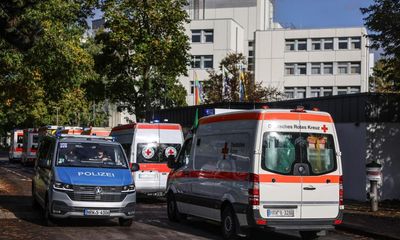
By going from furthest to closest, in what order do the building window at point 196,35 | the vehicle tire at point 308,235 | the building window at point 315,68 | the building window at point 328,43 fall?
the building window at point 315,68 → the building window at point 328,43 → the building window at point 196,35 → the vehicle tire at point 308,235

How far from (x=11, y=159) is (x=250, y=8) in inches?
1647

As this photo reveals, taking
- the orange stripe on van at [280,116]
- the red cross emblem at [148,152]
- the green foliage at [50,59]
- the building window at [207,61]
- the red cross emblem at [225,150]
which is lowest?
the red cross emblem at [148,152]

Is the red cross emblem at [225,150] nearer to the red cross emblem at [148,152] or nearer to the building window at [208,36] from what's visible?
the red cross emblem at [148,152]

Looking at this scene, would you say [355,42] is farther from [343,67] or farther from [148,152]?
[148,152]

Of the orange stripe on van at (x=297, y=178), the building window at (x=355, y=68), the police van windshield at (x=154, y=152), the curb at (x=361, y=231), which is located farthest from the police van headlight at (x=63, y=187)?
the building window at (x=355, y=68)

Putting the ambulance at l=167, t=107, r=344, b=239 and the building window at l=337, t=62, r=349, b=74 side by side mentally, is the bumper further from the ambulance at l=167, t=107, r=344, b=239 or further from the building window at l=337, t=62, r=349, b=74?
the building window at l=337, t=62, r=349, b=74

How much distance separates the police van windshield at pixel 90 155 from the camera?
46.2ft

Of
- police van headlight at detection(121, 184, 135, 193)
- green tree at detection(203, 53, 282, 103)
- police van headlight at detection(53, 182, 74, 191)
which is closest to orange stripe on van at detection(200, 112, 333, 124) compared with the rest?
police van headlight at detection(121, 184, 135, 193)

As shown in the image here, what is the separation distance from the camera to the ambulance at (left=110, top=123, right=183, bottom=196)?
19719 millimetres

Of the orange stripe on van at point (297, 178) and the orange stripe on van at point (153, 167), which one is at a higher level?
the orange stripe on van at point (297, 178)

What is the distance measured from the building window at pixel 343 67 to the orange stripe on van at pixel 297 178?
7113cm

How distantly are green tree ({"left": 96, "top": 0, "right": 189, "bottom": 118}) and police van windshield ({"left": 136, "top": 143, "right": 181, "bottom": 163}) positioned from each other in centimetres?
1543

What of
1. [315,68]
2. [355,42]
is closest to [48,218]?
[355,42]

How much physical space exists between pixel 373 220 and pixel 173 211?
503 cm
